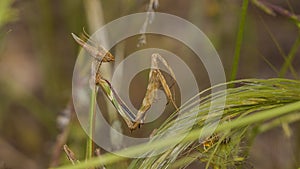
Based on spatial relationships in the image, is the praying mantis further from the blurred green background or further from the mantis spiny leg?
the blurred green background

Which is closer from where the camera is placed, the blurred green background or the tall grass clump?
the tall grass clump

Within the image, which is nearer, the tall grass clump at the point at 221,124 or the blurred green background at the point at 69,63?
the tall grass clump at the point at 221,124

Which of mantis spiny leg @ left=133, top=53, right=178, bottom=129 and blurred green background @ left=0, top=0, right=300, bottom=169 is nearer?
mantis spiny leg @ left=133, top=53, right=178, bottom=129

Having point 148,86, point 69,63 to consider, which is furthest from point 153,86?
point 69,63

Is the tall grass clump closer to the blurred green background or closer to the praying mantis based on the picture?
the praying mantis

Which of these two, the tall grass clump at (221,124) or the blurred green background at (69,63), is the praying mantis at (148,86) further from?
the blurred green background at (69,63)

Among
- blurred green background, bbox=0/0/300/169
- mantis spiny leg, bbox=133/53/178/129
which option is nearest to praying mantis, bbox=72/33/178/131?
mantis spiny leg, bbox=133/53/178/129

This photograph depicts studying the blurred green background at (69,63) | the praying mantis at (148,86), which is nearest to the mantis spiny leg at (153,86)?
the praying mantis at (148,86)

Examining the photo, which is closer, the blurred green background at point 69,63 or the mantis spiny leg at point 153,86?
the mantis spiny leg at point 153,86

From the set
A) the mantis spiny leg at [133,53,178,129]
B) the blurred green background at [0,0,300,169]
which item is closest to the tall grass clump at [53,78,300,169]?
the mantis spiny leg at [133,53,178,129]

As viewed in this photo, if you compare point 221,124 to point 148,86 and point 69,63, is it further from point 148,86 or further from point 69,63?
point 69,63

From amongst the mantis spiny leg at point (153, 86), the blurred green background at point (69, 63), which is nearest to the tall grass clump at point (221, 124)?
the mantis spiny leg at point (153, 86)
